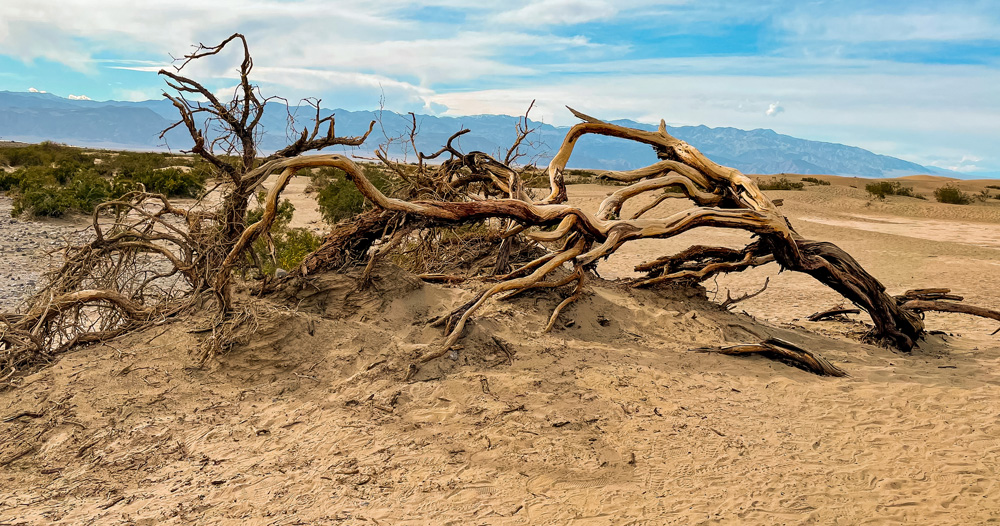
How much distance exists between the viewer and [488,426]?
13.4 ft

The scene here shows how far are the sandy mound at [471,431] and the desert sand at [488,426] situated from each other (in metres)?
0.02

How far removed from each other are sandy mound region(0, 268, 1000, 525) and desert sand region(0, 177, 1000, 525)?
0.6 inches

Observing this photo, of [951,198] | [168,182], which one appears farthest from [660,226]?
[951,198]

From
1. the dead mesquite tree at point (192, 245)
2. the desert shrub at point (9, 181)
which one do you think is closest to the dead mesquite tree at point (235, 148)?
the dead mesquite tree at point (192, 245)

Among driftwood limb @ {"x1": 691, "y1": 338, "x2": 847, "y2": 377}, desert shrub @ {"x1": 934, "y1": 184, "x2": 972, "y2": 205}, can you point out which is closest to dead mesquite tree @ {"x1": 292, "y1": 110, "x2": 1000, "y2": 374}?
driftwood limb @ {"x1": 691, "y1": 338, "x2": 847, "y2": 377}

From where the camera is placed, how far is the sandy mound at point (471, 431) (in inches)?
132

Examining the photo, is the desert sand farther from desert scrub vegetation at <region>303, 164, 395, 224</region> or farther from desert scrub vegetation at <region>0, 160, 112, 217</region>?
desert scrub vegetation at <region>0, 160, 112, 217</region>

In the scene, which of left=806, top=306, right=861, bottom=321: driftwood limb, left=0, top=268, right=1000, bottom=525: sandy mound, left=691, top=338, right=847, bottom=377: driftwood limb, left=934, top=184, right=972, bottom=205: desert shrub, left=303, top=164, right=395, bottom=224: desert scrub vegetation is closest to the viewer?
left=0, top=268, right=1000, bottom=525: sandy mound

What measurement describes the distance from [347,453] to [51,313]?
2.77 m

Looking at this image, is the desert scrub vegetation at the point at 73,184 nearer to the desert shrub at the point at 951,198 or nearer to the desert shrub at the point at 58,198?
the desert shrub at the point at 58,198

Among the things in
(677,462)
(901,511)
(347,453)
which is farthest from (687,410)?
(347,453)

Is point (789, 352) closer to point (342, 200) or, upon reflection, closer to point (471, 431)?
point (471, 431)

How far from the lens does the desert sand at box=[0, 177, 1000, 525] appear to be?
11.0 feet

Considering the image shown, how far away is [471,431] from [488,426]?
0.12 m
